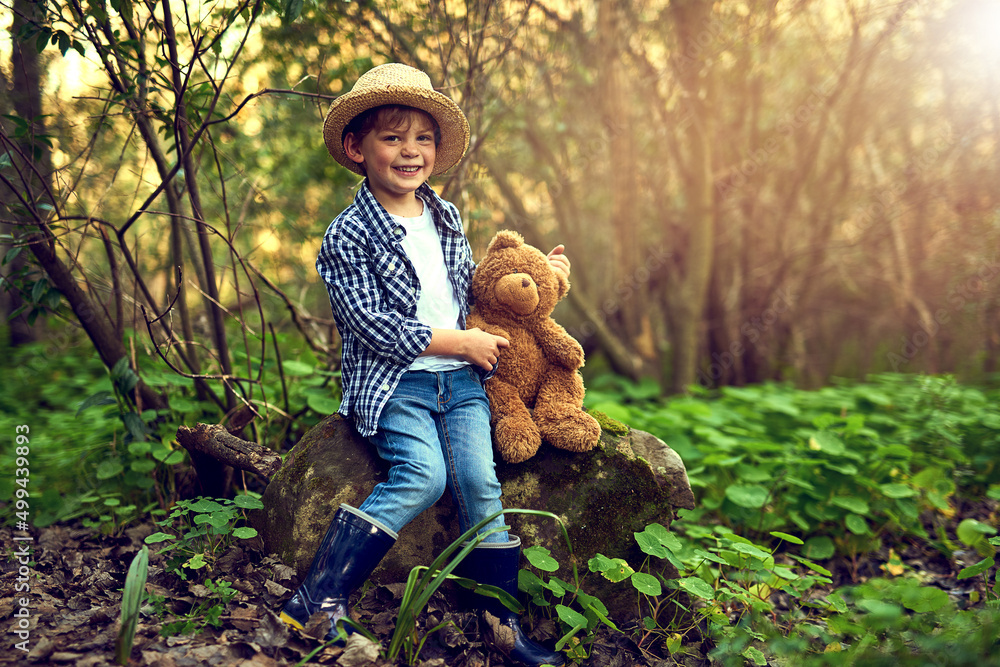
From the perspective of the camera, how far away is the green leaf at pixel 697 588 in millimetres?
1984

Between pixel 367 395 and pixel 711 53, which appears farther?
pixel 711 53

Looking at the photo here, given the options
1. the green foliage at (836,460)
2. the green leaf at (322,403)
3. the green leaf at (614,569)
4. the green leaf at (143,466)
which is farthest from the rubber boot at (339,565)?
the green foliage at (836,460)

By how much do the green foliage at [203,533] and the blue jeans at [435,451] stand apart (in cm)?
52

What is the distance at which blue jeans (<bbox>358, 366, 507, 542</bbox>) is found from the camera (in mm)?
1876

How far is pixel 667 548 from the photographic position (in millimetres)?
2088

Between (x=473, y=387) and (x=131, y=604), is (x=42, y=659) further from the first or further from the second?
(x=473, y=387)

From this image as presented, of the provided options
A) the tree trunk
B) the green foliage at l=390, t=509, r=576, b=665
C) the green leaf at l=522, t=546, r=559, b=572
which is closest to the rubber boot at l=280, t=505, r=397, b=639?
the green foliage at l=390, t=509, r=576, b=665

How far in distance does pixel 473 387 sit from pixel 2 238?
194 cm

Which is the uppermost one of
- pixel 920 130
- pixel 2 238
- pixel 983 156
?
pixel 920 130

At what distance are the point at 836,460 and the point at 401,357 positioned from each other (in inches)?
98.1

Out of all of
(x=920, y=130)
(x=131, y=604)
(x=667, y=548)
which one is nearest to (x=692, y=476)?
(x=667, y=548)

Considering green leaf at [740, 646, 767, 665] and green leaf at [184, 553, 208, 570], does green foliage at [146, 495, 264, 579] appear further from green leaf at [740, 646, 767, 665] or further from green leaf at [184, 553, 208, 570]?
green leaf at [740, 646, 767, 665]

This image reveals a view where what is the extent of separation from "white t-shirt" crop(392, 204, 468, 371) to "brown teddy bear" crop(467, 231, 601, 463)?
0.11 m

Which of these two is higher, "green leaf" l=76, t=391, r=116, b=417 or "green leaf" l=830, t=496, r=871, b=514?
"green leaf" l=76, t=391, r=116, b=417
